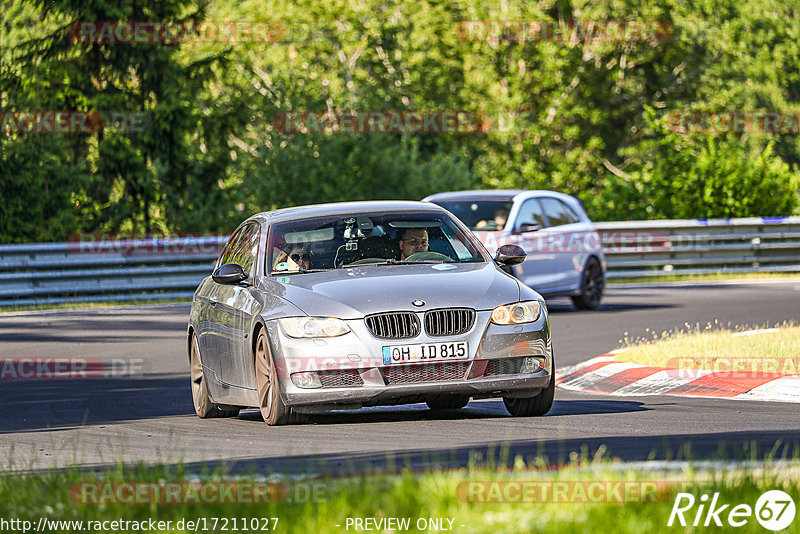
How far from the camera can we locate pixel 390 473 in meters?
6.33

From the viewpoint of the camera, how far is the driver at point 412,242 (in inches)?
419

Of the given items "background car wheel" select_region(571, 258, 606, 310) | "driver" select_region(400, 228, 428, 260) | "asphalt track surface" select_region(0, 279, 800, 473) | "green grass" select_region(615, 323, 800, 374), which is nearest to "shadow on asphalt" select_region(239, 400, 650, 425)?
"asphalt track surface" select_region(0, 279, 800, 473)

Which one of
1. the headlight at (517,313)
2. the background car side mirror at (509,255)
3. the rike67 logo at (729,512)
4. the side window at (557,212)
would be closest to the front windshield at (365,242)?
the background car side mirror at (509,255)

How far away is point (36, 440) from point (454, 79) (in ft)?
134

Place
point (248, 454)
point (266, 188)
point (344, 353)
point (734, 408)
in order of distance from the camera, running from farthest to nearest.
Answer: point (266, 188)
point (734, 408)
point (344, 353)
point (248, 454)

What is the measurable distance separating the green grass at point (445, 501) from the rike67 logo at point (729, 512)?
36mm

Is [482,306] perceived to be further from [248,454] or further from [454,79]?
[454,79]

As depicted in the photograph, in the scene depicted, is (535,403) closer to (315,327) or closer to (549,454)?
(315,327)

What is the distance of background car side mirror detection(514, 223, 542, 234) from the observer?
19844 millimetres

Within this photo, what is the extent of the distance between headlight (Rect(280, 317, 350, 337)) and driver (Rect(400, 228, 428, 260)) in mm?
1315

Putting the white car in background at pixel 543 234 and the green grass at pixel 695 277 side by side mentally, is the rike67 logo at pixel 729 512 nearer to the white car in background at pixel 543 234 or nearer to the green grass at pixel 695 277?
the white car in background at pixel 543 234

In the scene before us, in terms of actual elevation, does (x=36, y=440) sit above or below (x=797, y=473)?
below

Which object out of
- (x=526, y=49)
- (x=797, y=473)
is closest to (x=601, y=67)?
(x=526, y=49)

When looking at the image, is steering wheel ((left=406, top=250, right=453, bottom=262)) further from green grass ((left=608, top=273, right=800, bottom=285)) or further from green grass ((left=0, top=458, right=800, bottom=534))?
green grass ((left=608, top=273, right=800, bottom=285))
